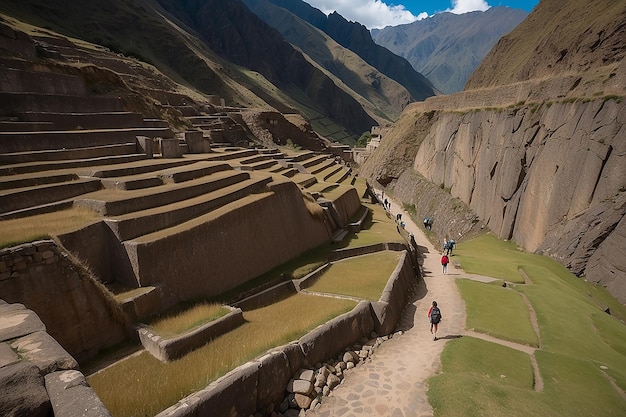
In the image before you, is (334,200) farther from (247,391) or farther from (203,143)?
(247,391)

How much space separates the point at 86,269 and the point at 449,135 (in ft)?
116

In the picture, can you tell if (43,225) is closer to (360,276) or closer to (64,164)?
(64,164)

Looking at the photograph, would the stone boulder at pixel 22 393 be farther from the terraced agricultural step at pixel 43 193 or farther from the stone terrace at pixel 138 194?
the terraced agricultural step at pixel 43 193

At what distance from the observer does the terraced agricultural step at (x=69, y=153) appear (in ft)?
44.1

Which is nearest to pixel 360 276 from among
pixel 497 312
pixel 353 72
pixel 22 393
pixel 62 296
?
pixel 497 312

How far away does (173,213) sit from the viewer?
11.8m

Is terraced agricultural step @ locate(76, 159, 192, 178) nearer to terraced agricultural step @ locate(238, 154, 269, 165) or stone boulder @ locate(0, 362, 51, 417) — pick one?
terraced agricultural step @ locate(238, 154, 269, 165)

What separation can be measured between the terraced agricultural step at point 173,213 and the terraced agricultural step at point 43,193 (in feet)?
8.76

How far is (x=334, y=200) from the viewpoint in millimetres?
21641

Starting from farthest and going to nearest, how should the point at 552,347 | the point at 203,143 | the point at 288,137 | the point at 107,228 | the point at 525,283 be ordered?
the point at 288,137, the point at 203,143, the point at 525,283, the point at 552,347, the point at 107,228

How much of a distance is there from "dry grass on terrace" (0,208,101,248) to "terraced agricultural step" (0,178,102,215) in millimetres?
839

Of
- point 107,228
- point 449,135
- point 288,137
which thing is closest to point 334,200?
point 107,228

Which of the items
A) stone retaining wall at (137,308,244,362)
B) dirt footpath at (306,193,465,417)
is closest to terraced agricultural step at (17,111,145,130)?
stone retaining wall at (137,308,244,362)

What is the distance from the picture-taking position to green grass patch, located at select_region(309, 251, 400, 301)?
1283cm
